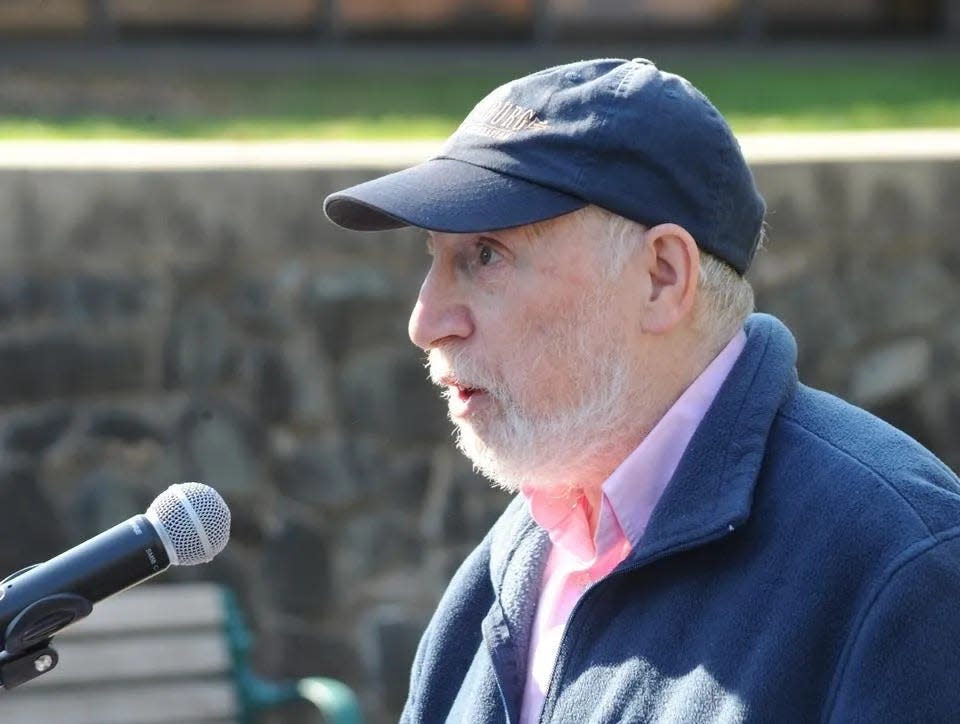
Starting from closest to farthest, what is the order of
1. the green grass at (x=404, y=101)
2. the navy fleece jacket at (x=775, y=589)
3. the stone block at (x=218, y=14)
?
1. the navy fleece jacket at (x=775, y=589)
2. the green grass at (x=404, y=101)
3. the stone block at (x=218, y=14)

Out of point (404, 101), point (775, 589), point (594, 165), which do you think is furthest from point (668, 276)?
point (404, 101)

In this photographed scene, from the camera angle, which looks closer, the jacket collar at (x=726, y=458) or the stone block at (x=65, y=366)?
the jacket collar at (x=726, y=458)

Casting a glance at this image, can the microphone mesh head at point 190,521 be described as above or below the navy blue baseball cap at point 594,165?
below

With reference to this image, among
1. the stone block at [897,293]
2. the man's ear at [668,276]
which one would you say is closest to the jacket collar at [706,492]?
the man's ear at [668,276]

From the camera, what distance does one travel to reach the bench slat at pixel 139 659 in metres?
Answer: 4.38

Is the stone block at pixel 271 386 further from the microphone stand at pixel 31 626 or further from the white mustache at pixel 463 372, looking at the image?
the microphone stand at pixel 31 626

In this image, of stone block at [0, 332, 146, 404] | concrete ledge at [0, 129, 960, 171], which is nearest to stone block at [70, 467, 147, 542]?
stone block at [0, 332, 146, 404]

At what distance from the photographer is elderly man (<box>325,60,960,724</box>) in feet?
6.01

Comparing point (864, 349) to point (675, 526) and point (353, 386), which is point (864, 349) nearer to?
point (353, 386)

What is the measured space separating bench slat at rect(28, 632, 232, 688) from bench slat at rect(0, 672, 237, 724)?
0.03 metres

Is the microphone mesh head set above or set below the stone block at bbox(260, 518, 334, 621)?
above

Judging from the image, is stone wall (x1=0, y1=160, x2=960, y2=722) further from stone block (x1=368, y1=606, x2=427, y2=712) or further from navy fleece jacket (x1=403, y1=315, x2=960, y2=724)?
navy fleece jacket (x1=403, y1=315, x2=960, y2=724)

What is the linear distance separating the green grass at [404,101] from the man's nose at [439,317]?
4003mm

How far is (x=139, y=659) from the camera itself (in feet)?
14.5
